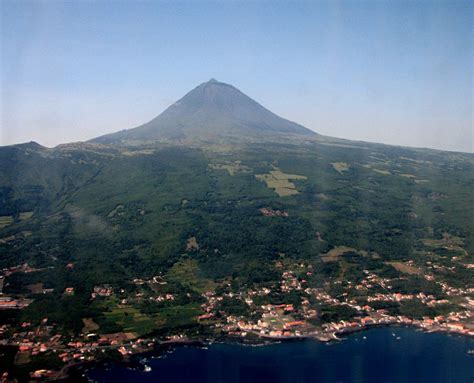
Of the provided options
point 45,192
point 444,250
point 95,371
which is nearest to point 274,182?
point 444,250

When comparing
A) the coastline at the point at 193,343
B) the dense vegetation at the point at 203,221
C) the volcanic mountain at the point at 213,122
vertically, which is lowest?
the coastline at the point at 193,343

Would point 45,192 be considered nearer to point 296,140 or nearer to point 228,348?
point 228,348

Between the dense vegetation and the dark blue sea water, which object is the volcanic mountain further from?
the dark blue sea water

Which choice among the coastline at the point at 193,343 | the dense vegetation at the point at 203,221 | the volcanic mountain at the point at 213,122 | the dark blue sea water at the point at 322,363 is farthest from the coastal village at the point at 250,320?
the volcanic mountain at the point at 213,122

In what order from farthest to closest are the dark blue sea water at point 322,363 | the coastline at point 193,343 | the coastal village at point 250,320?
the coastal village at point 250,320
the coastline at point 193,343
the dark blue sea water at point 322,363

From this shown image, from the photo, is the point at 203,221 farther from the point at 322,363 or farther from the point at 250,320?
the point at 322,363

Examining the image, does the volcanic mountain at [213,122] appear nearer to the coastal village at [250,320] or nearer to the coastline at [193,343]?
the coastal village at [250,320]
